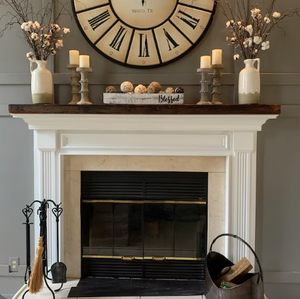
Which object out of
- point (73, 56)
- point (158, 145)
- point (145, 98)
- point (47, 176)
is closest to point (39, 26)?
point (73, 56)

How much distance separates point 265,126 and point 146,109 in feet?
2.90

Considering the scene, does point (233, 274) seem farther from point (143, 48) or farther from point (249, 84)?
point (143, 48)

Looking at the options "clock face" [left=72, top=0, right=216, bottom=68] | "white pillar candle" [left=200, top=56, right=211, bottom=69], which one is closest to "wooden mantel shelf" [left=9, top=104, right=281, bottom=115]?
"white pillar candle" [left=200, top=56, right=211, bottom=69]

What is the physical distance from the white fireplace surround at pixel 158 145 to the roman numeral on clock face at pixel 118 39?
554 mm

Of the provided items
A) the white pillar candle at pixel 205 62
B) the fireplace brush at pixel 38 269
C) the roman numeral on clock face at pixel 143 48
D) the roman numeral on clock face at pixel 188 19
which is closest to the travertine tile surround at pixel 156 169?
the fireplace brush at pixel 38 269

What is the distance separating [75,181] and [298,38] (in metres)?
1.84

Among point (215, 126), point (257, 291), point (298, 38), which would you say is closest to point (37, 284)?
point (257, 291)

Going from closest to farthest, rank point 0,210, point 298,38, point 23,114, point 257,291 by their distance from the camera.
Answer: point 257,291 < point 23,114 < point 298,38 < point 0,210

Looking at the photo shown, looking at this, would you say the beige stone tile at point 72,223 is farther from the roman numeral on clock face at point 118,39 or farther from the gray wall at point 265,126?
the roman numeral on clock face at point 118,39

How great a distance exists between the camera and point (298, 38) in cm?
210

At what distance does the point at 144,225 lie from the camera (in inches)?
88.1

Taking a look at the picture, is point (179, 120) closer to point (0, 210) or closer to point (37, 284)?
point (37, 284)

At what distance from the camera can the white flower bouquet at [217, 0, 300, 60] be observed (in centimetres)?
190

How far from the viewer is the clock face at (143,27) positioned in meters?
2.10
